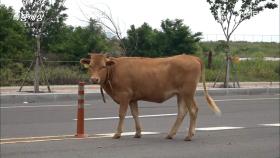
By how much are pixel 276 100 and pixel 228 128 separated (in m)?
9.66

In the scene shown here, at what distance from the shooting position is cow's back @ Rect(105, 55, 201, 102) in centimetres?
1048

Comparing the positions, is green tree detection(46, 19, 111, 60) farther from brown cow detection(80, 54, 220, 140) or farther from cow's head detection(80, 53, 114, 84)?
cow's head detection(80, 53, 114, 84)

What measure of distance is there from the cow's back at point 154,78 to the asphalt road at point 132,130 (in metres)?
0.83

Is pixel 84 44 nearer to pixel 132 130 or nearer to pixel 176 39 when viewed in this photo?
pixel 176 39

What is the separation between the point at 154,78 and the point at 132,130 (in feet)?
8.22

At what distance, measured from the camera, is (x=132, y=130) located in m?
12.8

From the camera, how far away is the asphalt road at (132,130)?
9.64 m

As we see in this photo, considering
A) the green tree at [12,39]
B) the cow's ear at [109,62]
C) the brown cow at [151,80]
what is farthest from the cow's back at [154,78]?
the green tree at [12,39]

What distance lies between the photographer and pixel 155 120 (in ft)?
49.7

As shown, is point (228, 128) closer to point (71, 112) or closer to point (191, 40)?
point (71, 112)

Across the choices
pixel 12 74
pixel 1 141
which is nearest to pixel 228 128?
pixel 1 141

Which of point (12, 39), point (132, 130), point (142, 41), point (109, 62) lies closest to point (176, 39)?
point (142, 41)

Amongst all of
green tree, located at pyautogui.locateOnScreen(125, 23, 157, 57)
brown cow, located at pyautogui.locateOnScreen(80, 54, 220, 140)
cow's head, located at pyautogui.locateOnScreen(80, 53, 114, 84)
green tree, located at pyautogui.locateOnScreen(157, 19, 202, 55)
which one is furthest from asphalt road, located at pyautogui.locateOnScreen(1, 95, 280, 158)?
green tree, located at pyautogui.locateOnScreen(157, 19, 202, 55)

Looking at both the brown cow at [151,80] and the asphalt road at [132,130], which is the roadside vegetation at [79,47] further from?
the brown cow at [151,80]
